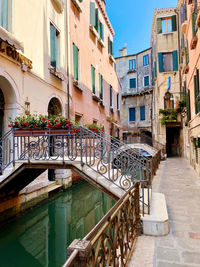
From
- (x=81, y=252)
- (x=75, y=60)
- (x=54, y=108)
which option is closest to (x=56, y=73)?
(x=54, y=108)

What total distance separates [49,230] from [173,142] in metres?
18.3

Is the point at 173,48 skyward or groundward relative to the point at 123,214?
skyward

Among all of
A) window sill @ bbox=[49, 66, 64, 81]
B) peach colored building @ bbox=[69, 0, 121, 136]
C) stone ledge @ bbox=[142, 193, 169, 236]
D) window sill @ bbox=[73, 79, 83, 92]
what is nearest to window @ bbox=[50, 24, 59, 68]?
window sill @ bbox=[49, 66, 64, 81]

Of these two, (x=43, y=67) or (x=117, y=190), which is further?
(x=43, y=67)

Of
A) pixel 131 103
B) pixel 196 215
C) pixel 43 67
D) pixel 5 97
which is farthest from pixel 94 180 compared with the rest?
pixel 131 103

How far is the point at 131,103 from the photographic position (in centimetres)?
2630

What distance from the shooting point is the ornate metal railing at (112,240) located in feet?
4.57

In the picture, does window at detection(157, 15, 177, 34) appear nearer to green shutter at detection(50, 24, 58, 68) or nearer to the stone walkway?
green shutter at detection(50, 24, 58, 68)

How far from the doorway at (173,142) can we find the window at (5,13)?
1823 cm

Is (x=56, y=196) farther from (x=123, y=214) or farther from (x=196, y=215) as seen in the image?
(x=123, y=214)

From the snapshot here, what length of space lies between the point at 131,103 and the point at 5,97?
2128cm

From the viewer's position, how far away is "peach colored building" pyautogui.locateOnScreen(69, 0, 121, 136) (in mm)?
10273

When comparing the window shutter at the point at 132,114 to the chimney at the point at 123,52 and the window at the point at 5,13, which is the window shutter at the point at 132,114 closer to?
the chimney at the point at 123,52

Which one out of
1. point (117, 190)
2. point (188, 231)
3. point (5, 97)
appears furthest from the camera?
point (5, 97)
